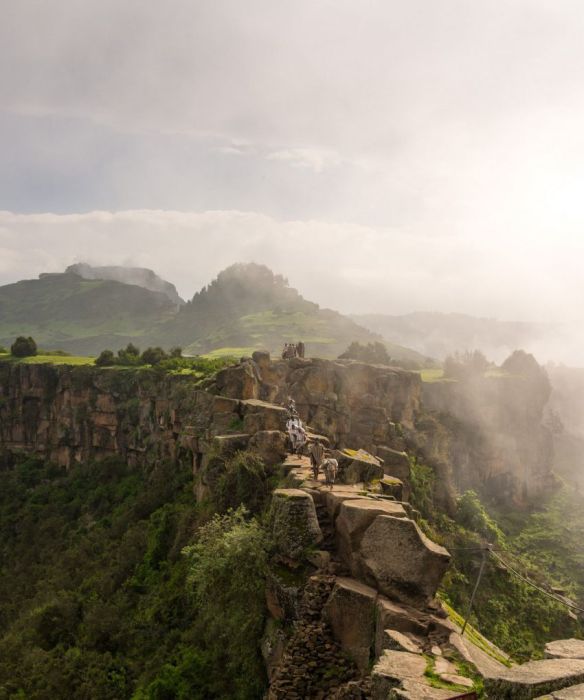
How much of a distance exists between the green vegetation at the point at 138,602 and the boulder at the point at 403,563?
354 cm

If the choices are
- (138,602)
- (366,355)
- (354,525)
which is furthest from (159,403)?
(366,355)

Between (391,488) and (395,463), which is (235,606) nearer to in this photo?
(391,488)

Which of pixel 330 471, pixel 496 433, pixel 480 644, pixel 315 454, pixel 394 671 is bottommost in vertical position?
pixel 496 433

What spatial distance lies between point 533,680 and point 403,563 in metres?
5.47

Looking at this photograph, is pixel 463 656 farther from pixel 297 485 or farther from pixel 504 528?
pixel 504 528

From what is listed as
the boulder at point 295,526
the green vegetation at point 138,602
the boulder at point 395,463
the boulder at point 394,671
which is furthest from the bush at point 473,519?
the boulder at point 394,671

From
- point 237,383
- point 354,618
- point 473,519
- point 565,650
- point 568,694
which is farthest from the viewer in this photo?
point 473,519

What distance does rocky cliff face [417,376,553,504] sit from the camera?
95500 millimetres

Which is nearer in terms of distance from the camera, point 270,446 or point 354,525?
point 354,525

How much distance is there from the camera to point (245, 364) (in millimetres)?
39219

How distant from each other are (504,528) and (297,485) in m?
72.1

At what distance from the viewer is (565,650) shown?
36.6 feet

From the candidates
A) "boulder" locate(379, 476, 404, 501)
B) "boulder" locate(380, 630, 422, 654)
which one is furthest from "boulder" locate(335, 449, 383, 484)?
"boulder" locate(380, 630, 422, 654)

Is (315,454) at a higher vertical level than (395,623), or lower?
higher
